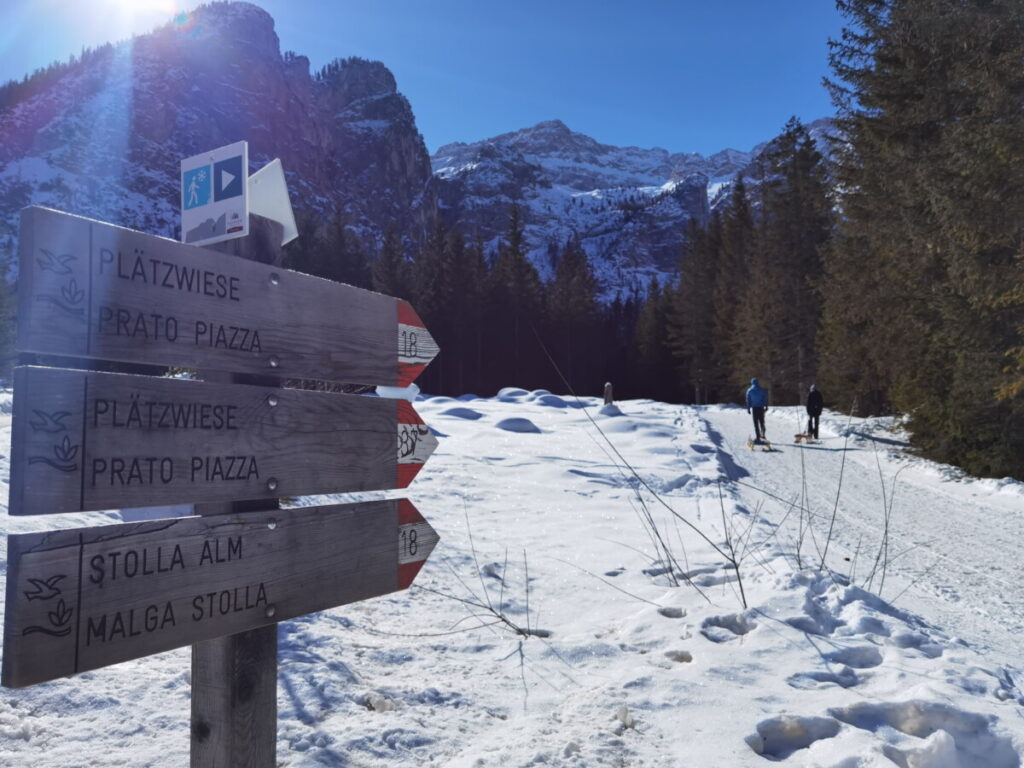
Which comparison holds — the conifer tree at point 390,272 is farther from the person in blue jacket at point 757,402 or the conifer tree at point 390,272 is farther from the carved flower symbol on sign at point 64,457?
the carved flower symbol on sign at point 64,457

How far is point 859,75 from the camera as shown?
54.1 feet

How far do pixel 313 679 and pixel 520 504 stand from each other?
14.8ft

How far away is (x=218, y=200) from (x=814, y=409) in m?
17.5

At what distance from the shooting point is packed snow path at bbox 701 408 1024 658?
5082 millimetres

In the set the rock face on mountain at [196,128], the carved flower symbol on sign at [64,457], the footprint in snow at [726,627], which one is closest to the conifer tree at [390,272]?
the footprint in snow at [726,627]

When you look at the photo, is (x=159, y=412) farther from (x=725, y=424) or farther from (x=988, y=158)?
(x=725, y=424)

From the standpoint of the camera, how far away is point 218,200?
218 centimetres

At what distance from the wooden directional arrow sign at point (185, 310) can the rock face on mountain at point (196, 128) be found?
9780 centimetres

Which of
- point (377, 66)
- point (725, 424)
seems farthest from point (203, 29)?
point (725, 424)

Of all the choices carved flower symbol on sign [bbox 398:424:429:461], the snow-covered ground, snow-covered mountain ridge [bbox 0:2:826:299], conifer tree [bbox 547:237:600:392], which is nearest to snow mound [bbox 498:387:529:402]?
the snow-covered ground

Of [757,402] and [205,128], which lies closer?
[757,402]

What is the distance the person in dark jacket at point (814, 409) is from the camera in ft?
56.3

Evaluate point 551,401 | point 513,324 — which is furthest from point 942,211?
point 513,324

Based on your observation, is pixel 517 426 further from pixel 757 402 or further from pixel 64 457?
pixel 64 457
